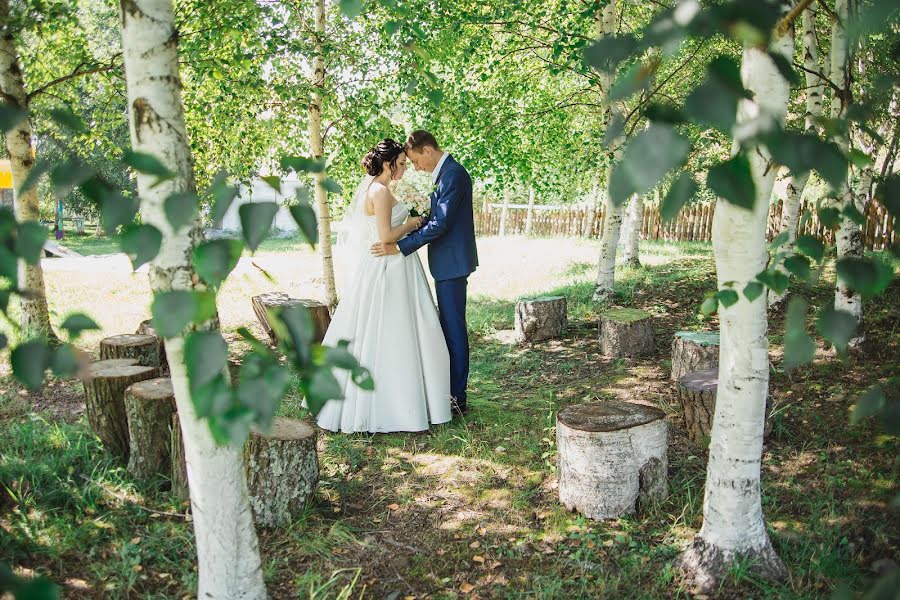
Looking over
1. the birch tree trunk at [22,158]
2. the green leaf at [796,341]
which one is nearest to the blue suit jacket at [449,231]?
the birch tree trunk at [22,158]

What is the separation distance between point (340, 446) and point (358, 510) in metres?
0.93

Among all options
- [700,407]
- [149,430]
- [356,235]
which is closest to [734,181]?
[149,430]

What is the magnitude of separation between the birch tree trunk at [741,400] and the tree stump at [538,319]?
4.67 metres

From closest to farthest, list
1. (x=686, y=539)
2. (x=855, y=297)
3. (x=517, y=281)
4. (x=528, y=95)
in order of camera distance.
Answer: (x=686, y=539) < (x=855, y=297) < (x=528, y=95) < (x=517, y=281)

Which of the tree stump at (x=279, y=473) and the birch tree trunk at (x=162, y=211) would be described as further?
the tree stump at (x=279, y=473)

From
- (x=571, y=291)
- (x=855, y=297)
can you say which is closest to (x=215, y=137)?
(x=571, y=291)

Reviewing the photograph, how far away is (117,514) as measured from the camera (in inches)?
136

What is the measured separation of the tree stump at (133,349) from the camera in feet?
16.3

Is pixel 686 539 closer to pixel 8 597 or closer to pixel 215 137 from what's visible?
pixel 8 597

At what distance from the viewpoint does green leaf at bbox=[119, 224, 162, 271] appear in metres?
1.02

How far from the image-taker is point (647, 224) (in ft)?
62.3

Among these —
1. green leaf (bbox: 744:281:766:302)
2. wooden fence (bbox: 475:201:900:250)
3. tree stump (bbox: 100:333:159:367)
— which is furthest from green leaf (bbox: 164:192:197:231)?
wooden fence (bbox: 475:201:900:250)

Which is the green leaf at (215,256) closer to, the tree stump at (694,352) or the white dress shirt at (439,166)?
the white dress shirt at (439,166)

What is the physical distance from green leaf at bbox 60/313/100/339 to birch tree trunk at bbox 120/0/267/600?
478mm
